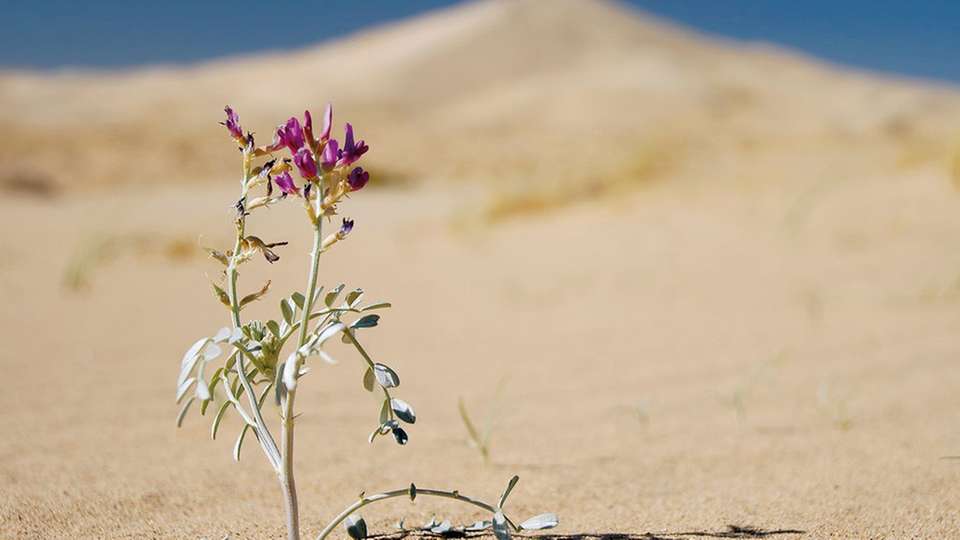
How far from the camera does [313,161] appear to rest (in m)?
1.28

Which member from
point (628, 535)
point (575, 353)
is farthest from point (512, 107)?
point (628, 535)

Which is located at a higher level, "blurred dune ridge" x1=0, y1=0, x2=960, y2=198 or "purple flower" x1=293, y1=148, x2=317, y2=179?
"blurred dune ridge" x1=0, y1=0, x2=960, y2=198

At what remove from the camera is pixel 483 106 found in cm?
3925

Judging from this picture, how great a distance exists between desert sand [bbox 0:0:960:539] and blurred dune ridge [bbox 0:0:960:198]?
52 cm

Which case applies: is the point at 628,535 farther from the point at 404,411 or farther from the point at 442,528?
the point at 404,411

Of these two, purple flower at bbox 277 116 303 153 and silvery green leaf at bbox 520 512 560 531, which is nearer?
purple flower at bbox 277 116 303 153

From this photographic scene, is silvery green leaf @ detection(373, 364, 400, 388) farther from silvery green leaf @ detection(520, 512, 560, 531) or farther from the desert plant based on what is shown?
silvery green leaf @ detection(520, 512, 560, 531)

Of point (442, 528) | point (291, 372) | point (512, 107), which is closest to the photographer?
point (291, 372)

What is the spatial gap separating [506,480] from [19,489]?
3.34 ft

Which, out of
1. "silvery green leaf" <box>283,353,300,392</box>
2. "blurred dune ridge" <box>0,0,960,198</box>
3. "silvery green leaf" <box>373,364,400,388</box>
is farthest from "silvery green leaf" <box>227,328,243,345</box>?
"blurred dune ridge" <box>0,0,960,198</box>

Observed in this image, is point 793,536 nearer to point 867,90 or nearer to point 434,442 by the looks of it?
point 434,442

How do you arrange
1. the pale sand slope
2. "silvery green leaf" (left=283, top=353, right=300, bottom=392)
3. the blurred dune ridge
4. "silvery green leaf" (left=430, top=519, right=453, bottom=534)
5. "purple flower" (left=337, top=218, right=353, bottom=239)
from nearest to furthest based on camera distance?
"silvery green leaf" (left=283, top=353, right=300, bottom=392)
"purple flower" (left=337, top=218, right=353, bottom=239)
"silvery green leaf" (left=430, top=519, right=453, bottom=534)
the pale sand slope
the blurred dune ridge

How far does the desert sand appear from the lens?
5.88ft

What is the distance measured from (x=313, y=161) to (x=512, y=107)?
36545 mm
